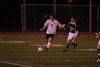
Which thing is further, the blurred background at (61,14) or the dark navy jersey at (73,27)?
the blurred background at (61,14)

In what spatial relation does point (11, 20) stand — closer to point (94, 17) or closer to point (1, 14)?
point (1, 14)

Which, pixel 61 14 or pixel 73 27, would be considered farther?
pixel 61 14

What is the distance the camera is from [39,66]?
13.9m

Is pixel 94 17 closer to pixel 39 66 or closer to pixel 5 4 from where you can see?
pixel 5 4

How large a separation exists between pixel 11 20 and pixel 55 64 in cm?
3151

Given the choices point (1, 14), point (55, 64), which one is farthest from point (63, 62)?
point (1, 14)

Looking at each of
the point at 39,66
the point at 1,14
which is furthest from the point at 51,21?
the point at 1,14

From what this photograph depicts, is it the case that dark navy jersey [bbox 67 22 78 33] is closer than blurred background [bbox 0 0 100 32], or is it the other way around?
dark navy jersey [bbox 67 22 78 33]

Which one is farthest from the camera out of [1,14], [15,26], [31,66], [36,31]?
[1,14]

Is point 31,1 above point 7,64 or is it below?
above

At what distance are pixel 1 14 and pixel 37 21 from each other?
28.5 ft

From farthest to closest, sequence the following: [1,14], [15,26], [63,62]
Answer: [1,14] → [15,26] → [63,62]

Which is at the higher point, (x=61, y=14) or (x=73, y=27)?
(x=61, y=14)

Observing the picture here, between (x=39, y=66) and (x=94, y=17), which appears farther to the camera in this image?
(x=94, y=17)
